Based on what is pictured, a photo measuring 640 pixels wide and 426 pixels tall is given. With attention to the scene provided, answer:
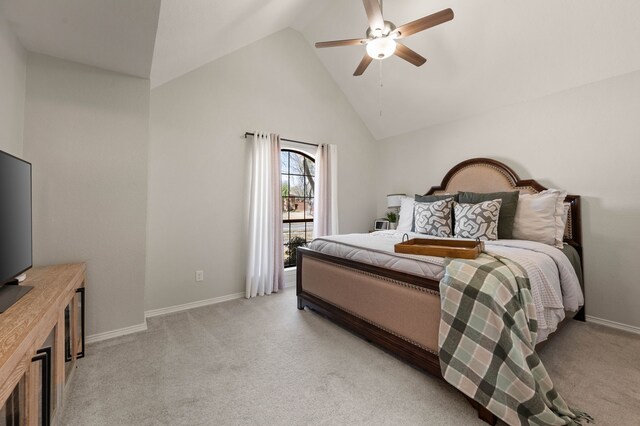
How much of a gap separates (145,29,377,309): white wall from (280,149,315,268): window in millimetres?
392

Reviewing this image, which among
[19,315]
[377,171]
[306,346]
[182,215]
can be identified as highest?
[377,171]

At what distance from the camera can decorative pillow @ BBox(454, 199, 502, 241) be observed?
2.72 m

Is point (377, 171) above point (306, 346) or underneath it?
above

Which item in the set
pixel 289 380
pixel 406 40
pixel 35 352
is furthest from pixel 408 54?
pixel 35 352

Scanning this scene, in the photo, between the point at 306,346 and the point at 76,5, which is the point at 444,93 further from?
the point at 76,5

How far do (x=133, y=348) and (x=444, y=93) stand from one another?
4206mm

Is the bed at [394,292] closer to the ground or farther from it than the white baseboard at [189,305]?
farther from it

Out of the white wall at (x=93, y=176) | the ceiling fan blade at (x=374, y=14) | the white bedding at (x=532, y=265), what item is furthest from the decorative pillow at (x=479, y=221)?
the white wall at (x=93, y=176)

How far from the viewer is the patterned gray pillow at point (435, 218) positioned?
3.05 m

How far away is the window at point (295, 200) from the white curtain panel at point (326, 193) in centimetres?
18

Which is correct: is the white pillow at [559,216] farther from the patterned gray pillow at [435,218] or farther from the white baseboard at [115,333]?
the white baseboard at [115,333]

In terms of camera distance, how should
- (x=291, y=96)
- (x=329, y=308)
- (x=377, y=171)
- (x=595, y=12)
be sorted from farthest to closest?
(x=377, y=171)
(x=291, y=96)
(x=329, y=308)
(x=595, y=12)

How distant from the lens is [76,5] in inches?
63.6

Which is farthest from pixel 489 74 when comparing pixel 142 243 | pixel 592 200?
pixel 142 243
